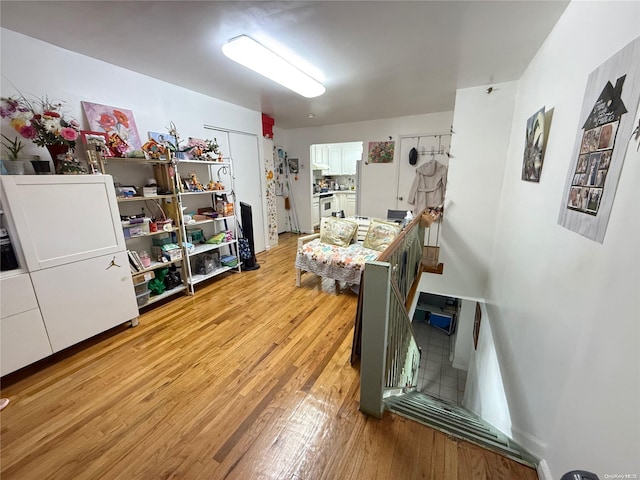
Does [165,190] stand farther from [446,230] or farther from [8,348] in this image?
[446,230]

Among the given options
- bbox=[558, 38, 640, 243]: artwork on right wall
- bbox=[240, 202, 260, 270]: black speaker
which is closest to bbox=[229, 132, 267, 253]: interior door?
bbox=[240, 202, 260, 270]: black speaker

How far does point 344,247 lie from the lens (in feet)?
10.1

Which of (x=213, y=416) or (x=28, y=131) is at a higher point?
(x=28, y=131)

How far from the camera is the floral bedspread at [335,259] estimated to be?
272 centimetres

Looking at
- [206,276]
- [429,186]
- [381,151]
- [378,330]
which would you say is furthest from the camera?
[381,151]

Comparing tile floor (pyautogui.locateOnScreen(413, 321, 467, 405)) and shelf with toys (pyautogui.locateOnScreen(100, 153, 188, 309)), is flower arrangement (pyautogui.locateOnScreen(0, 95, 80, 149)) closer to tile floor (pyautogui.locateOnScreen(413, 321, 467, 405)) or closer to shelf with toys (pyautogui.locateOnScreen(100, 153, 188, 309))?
shelf with toys (pyautogui.locateOnScreen(100, 153, 188, 309))

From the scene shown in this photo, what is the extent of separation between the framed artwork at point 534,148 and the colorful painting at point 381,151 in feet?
8.58

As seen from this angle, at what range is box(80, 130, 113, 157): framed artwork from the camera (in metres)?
2.01

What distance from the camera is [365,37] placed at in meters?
1.72

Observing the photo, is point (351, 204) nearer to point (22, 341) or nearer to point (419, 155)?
point (419, 155)

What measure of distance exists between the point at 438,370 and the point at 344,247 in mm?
2393

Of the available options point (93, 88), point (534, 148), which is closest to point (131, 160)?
point (93, 88)

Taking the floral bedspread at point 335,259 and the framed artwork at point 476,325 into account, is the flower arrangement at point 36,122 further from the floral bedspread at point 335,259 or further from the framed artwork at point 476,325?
the framed artwork at point 476,325

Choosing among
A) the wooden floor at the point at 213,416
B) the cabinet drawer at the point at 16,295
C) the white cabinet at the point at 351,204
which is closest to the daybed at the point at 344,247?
the wooden floor at the point at 213,416
